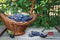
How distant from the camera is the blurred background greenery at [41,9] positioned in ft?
6.43

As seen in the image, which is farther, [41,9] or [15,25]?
[41,9]

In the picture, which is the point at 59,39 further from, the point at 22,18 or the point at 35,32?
the point at 22,18

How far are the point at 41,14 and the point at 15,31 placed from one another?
38 cm

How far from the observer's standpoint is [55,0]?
2.01m

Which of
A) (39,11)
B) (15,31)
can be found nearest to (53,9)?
(39,11)

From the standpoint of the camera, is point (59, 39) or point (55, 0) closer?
point (59, 39)

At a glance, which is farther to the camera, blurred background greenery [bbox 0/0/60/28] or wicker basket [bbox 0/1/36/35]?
blurred background greenery [bbox 0/0/60/28]

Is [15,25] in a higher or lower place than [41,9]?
lower

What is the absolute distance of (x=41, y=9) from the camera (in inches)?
77.3

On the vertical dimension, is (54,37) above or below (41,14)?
below

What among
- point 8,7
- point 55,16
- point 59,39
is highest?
point 8,7

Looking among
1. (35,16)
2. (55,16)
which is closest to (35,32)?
(35,16)

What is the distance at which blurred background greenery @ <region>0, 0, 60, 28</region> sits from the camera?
196cm

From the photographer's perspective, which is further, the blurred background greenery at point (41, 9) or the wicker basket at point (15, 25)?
the blurred background greenery at point (41, 9)
